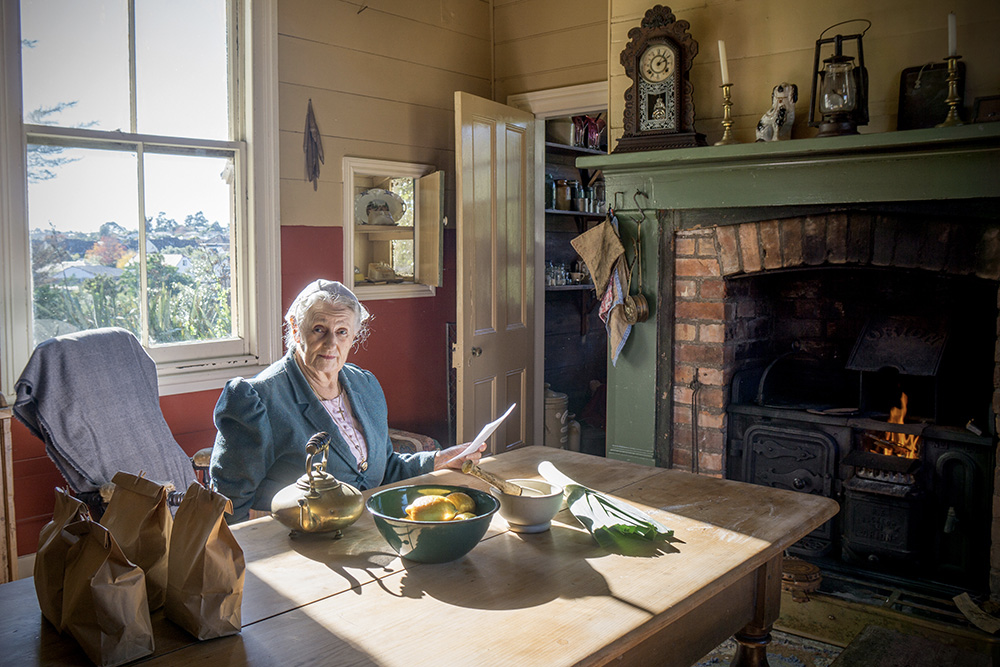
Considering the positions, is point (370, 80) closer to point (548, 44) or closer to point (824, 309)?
point (548, 44)

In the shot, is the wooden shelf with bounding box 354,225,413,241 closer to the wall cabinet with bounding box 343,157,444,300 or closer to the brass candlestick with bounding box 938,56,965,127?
the wall cabinet with bounding box 343,157,444,300

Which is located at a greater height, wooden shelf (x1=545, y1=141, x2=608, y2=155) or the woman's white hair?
wooden shelf (x1=545, y1=141, x2=608, y2=155)

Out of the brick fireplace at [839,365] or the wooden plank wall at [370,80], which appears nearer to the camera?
the brick fireplace at [839,365]

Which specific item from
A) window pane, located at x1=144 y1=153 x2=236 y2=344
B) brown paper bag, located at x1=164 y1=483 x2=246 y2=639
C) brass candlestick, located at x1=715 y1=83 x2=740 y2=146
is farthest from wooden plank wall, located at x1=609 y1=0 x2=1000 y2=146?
brown paper bag, located at x1=164 y1=483 x2=246 y2=639

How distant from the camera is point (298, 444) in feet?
7.06

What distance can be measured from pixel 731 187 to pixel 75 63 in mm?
2492

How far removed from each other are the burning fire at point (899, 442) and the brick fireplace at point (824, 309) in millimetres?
39

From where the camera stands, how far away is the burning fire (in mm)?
2904

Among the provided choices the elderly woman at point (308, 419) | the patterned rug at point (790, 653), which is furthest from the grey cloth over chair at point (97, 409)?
the patterned rug at point (790, 653)

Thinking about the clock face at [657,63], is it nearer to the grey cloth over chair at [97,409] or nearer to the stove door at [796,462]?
the stove door at [796,462]

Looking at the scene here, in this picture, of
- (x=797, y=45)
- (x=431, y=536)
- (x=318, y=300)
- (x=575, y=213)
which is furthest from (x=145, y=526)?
(x=575, y=213)

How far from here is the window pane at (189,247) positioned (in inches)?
127

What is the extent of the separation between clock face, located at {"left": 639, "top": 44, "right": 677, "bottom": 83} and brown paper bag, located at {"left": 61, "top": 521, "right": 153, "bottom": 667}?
2712 millimetres

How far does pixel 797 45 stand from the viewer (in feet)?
9.70
